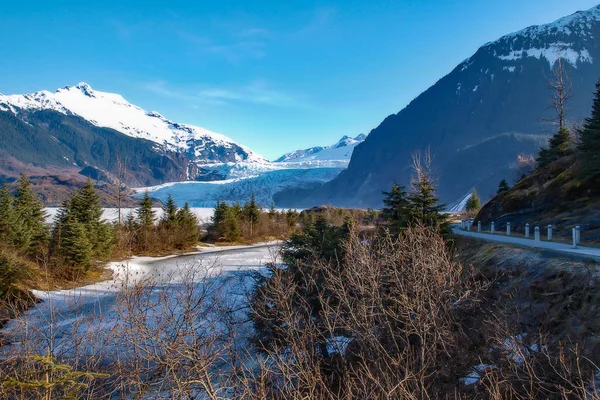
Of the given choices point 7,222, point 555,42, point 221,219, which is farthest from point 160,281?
point 555,42

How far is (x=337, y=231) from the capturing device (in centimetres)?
1694

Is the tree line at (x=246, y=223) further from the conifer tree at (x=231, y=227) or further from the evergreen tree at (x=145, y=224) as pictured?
the evergreen tree at (x=145, y=224)

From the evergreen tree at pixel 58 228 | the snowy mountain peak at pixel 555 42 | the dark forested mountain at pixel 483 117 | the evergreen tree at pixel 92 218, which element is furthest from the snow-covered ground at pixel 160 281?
the snowy mountain peak at pixel 555 42

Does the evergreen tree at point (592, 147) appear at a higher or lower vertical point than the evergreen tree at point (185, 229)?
higher

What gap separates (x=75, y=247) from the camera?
79.8 ft

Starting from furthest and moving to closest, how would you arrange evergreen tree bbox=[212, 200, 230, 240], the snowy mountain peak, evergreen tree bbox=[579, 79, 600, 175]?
the snowy mountain peak < evergreen tree bbox=[212, 200, 230, 240] < evergreen tree bbox=[579, 79, 600, 175]

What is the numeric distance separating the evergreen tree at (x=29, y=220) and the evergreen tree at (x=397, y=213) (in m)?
23.7

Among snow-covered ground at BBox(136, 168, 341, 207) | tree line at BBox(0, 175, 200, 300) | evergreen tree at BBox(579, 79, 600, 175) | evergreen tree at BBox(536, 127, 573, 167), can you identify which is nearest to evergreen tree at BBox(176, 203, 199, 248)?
tree line at BBox(0, 175, 200, 300)

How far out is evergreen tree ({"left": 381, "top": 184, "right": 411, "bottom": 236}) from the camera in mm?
15625

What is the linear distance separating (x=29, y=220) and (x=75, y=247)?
5.24 meters

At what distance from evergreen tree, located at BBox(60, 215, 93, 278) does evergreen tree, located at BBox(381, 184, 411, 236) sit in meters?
20.4

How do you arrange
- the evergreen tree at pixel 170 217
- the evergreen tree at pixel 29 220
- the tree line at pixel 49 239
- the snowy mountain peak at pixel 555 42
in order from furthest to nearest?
the snowy mountain peak at pixel 555 42
the evergreen tree at pixel 170 217
the evergreen tree at pixel 29 220
the tree line at pixel 49 239

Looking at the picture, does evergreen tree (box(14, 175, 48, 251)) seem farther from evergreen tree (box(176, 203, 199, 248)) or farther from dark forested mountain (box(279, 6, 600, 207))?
dark forested mountain (box(279, 6, 600, 207))

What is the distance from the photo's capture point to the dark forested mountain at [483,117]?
4990 inches
